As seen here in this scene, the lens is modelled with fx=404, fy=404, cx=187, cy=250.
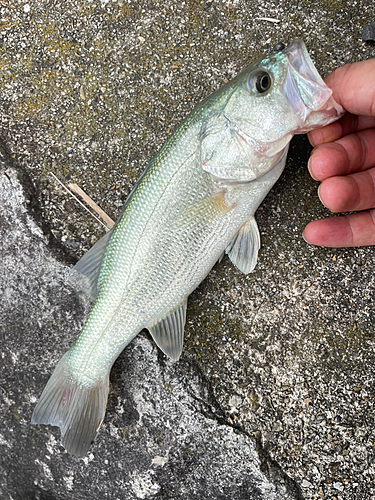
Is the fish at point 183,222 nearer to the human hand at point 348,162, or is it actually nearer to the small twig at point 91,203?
the human hand at point 348,162

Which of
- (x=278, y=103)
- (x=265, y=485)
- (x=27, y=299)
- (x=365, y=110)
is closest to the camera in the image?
(x=278, y=103)

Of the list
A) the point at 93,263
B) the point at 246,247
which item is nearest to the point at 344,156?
the point at 246,247

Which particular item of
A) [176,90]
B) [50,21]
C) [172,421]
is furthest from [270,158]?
[50,21]

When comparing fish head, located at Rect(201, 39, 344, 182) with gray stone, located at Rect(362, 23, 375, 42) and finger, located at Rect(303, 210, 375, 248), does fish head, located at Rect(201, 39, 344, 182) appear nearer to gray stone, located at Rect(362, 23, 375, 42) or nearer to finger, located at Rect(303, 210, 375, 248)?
finger, located at Rect(303, 210, 375, 248)

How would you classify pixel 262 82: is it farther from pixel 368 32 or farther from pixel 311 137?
pixel 368 32

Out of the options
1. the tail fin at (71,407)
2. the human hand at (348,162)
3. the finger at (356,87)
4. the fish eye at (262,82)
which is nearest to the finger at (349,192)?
the human hand at (348,162)

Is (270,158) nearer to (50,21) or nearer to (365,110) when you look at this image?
(365,110)

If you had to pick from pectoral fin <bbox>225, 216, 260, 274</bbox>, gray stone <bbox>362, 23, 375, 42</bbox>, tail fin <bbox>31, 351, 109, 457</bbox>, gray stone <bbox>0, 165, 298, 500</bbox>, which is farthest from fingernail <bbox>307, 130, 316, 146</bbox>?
tail fin <bbox>31, 351, 109, 457</bbox>
